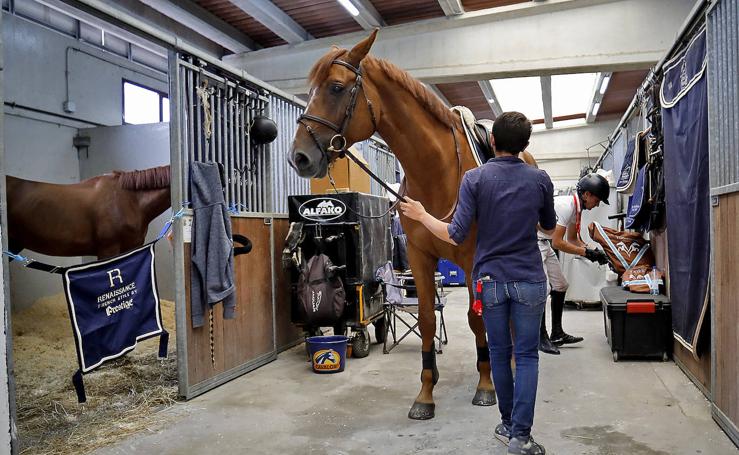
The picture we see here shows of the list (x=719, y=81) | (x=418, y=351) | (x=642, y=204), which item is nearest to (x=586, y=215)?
(x=642, y=204)

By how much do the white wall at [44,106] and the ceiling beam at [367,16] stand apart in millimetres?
4020

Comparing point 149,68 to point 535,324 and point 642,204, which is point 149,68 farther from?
point 535,324

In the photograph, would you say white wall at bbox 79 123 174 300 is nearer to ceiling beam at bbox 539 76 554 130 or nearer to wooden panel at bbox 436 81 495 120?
wooden panel at bbox 436 81 495 120

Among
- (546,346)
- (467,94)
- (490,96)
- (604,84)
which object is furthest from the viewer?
(467,94)

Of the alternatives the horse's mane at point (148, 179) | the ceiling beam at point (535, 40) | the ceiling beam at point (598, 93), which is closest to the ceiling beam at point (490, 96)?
the ceiling beam at point (598, 93)

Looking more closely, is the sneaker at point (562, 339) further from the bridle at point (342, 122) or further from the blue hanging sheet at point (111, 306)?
the blue hanging sheet at point (111, 306)

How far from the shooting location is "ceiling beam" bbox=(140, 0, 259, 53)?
588 cm

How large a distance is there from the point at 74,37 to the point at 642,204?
7.59 metres

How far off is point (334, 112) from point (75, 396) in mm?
2661

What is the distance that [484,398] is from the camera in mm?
3092

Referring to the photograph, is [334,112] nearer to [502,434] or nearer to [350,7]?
[502,434]

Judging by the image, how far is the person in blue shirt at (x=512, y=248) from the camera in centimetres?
209

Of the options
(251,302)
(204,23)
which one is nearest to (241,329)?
(251,302)

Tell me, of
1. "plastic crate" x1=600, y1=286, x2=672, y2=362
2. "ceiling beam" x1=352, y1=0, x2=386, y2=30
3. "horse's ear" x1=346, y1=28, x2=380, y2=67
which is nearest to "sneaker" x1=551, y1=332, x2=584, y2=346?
"plastic crate" x1=600, y1=286, x2=672, y2=362
